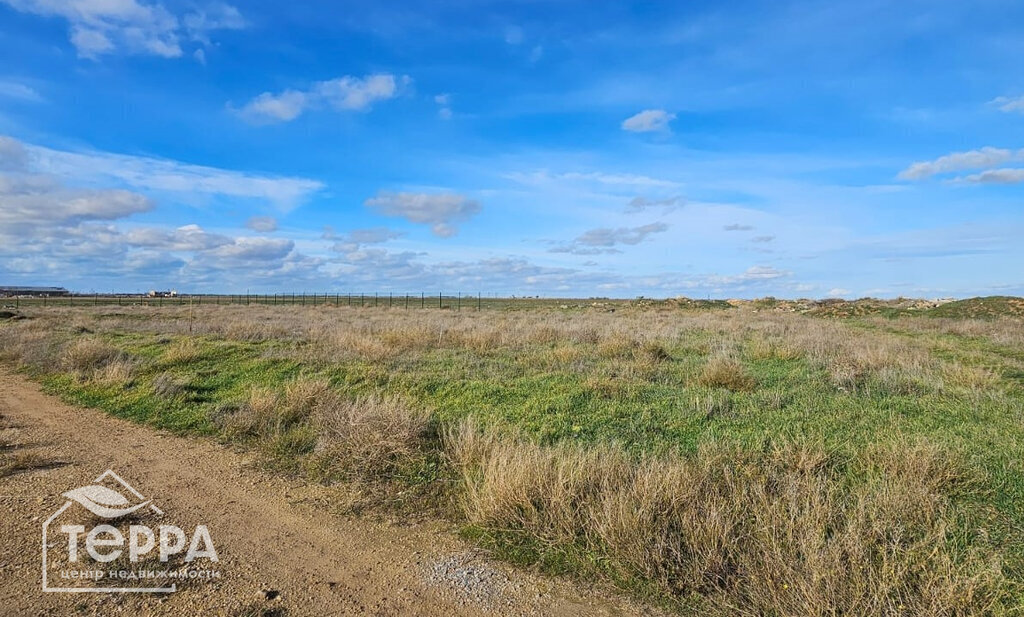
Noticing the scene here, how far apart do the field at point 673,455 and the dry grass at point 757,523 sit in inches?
0.7

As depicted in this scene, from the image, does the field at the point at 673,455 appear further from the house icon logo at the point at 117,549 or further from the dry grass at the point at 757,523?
the house icon logo at the point at 117,549

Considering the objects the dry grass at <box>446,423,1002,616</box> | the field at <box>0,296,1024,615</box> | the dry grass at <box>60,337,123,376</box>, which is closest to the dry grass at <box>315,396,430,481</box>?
the field at <box>0,296,1024,615</box>

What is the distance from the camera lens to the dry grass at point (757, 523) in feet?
11.0

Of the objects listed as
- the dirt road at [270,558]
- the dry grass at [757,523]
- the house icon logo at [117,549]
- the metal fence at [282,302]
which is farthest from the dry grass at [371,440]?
the metal fence at [282,302]

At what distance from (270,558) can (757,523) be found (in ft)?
12.9

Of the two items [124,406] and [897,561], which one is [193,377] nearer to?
[124,406]

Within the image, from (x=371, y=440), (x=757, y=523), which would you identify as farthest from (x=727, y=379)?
(x=371, y=440)

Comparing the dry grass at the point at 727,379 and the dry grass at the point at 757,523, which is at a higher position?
the dry grass at the point at 727,379

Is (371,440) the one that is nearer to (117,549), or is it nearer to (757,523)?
(117,549)

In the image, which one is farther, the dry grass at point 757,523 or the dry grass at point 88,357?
the dry grass at point 88,357

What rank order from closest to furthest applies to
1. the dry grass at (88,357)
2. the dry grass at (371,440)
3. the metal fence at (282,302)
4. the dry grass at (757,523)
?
1. the dry grass at (757,523)
2. the dry grass at (371,440)
3. the dry grass at (88,357)
4. the metal fence at (282,302)

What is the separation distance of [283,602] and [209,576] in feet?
2.39

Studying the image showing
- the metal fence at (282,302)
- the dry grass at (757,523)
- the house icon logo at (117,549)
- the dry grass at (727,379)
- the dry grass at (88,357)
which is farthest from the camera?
the metal fence at (282,302)

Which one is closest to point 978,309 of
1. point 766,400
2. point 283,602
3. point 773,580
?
point 766,400
